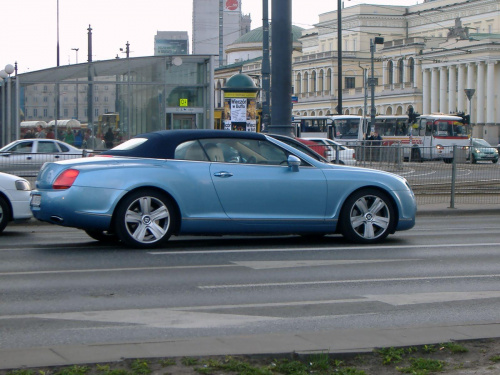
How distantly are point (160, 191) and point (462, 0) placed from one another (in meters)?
102

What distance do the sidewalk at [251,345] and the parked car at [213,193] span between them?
4.66 m

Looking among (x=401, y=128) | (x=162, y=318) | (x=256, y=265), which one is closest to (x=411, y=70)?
(x=401, y=128)

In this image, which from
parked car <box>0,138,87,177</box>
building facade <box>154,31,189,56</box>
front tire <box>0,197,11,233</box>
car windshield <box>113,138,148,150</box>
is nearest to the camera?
car windshield <box>113,138,148,150</box>

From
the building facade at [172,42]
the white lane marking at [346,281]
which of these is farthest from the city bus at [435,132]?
the building facade at [172,42]

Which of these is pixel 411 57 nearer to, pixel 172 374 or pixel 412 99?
pixel 412 99

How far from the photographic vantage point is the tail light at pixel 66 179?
34.1 ft

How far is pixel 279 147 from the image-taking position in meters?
11.2

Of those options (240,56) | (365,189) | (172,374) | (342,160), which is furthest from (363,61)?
(172,374)

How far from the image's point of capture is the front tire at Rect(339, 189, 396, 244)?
11336 mm

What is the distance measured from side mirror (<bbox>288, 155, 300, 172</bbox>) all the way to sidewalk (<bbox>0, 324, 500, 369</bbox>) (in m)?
5.04

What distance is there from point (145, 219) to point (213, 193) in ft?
2.93

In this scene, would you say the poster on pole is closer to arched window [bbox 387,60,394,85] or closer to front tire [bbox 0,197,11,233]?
front tire [bbox 0,197,11,233]

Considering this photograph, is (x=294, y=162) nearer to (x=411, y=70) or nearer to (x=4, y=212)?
(x=4, y=212)

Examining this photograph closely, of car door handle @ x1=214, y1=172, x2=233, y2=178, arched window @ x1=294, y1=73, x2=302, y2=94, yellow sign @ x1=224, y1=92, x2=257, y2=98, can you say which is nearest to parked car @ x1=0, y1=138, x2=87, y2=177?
yellow sign @ x1=224, y1=92, x2=257, y2=98
